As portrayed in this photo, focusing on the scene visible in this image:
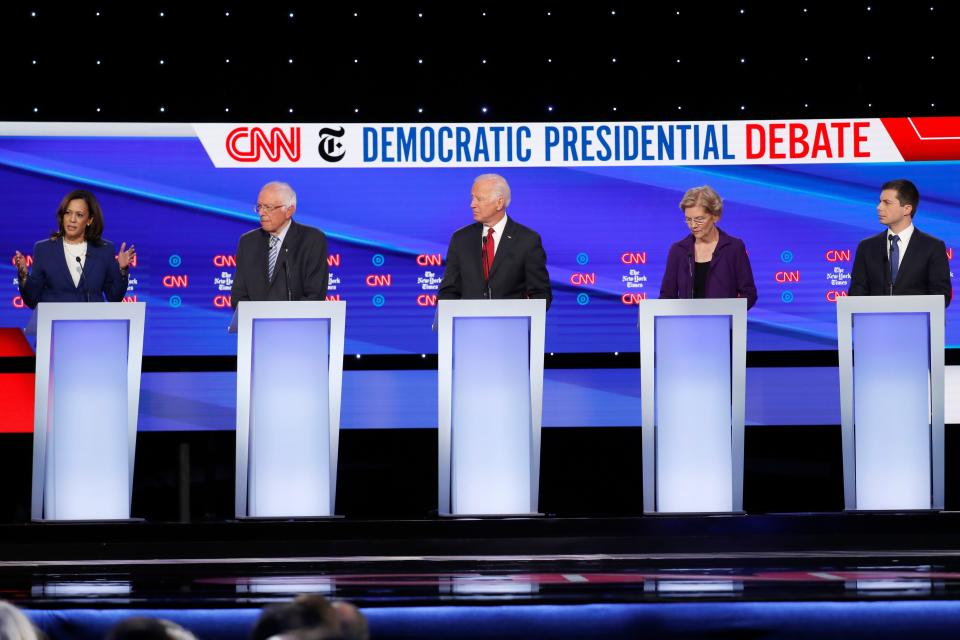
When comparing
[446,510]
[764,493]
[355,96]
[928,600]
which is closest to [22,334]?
[355,96]

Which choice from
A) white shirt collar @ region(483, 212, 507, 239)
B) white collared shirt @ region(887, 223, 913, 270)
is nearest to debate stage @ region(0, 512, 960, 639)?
white collared shirt @ region(887, 223, 913, 270)

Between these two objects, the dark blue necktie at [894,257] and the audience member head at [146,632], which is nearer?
the audience member head at [146,632]

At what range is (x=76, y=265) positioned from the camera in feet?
18.0

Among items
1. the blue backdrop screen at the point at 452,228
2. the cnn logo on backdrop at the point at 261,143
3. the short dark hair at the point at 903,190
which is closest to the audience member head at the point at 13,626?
the short dark hair at the point at 903,190

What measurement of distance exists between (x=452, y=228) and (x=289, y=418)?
6.82ft

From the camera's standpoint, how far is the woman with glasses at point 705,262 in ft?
18.4

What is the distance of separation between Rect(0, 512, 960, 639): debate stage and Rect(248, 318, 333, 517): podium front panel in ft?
0.45

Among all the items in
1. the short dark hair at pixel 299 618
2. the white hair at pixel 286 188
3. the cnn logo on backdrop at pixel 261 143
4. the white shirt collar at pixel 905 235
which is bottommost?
the short dark hair at pixel 299 618

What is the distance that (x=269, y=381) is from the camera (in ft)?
16.0

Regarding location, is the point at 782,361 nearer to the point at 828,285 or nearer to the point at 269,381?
the point at 828,285

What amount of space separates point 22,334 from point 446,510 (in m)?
2.85

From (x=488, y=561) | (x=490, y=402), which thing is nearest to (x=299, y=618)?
(x=488, y=561)

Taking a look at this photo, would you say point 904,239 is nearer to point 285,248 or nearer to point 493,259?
point 493,259

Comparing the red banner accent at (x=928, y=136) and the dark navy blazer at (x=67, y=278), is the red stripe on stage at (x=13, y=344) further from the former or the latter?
the red banner accent at (x=928, y=136)
